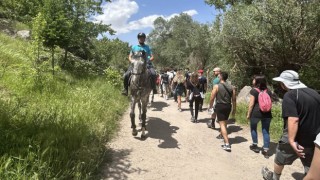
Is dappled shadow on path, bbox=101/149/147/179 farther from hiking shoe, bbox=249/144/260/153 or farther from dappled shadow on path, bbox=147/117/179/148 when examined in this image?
hiking shoe, bbox=249/144/260/153

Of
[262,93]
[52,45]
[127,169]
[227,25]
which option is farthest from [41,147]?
[227,25]

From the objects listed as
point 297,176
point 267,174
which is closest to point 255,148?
point 297,176

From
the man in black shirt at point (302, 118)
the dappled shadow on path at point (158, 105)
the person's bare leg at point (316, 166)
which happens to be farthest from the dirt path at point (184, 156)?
the person's bare leg at point (316, 166)

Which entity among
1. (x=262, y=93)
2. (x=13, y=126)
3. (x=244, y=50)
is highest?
(x=244, y=50)

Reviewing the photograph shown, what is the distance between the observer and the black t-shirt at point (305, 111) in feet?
15.3

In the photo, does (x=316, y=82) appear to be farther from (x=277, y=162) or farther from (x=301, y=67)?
(x=277, y=162)

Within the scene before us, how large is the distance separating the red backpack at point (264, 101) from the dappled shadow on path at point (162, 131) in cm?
260

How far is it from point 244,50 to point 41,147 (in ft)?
49.6

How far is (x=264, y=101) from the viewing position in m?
7.68

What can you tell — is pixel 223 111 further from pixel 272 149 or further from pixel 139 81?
pixel 139 81

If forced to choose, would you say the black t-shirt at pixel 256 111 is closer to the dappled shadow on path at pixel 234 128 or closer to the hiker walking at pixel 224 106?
the hiker walking at pixel 224 106

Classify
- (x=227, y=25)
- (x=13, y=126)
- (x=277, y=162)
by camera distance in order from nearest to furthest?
(x=277, y=162), (x=13, y=126), (x=227, y=25)

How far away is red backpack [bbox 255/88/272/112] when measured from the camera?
7668 mm

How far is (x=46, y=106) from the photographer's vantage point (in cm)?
832
